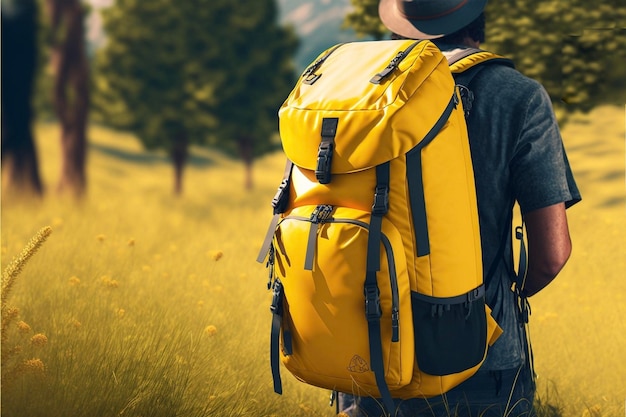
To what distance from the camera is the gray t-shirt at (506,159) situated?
8.65 ft

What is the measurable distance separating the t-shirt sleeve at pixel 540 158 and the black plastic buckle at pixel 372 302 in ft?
2.15

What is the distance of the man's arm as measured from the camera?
2.67 meters

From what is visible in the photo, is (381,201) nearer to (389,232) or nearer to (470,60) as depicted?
(389,232)

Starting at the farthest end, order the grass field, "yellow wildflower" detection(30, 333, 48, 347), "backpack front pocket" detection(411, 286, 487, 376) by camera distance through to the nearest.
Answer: "yellow wildflower" detection(30, 333, 48, 347)
the grass field
"backpack front pocket" detection(411, 286, 487, 376)

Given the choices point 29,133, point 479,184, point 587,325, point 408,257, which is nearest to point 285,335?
point 408,257

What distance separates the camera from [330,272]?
8.47 ft

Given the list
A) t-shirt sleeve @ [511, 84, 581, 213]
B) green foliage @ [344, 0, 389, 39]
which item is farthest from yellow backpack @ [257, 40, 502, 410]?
green foliage @ [344, 0, 389, 39]

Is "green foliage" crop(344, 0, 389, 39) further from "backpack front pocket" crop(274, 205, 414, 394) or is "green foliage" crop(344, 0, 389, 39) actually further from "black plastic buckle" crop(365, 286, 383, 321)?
"black plastic buckle" crop(365, 286, 383, 321)

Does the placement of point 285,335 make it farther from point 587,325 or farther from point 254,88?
point 254,88

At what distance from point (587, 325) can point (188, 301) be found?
3387 mm

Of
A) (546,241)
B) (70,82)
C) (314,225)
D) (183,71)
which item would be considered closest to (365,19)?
(546,241)

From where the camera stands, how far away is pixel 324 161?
2.54 metres

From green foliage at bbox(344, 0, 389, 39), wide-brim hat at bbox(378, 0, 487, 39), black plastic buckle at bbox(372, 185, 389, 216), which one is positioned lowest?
green foliage at bbox(344, 0, 389, 39)

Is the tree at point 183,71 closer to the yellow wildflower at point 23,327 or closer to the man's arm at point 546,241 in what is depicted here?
the yellow wildflower at point 23,327
